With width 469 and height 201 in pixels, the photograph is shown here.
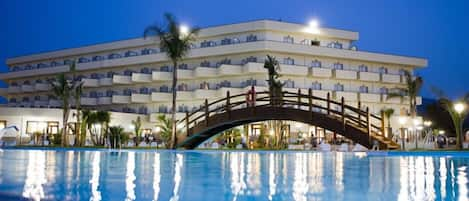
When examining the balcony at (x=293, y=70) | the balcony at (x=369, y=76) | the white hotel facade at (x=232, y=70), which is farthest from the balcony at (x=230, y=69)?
the balcony at (x=369, y=76)

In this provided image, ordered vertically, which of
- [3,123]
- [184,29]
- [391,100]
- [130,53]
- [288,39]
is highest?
[288,39]

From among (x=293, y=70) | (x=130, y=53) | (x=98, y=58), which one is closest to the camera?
(x=293, y=70)

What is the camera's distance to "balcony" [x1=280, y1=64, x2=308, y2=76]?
174ft

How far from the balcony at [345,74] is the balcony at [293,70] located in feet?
12.6

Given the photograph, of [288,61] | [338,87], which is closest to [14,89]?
[288,61]

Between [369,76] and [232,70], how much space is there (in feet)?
51.9

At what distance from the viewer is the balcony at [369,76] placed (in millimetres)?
57516

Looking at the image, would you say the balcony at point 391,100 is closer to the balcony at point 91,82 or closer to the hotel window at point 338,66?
the hotel window at point 338,66

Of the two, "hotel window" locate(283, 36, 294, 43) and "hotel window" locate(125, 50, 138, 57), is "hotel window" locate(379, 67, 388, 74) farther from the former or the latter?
"hotel window" locate(125, 50, 138, 57)

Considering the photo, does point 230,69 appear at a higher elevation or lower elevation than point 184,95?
higher

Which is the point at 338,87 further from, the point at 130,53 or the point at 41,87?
the point at 41,87

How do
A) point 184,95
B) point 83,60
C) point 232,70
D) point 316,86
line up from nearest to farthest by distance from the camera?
point 232,70, point 316,86, point 184,95, point 83,60

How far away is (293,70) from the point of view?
53.5 meters

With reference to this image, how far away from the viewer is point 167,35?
3503 cm
